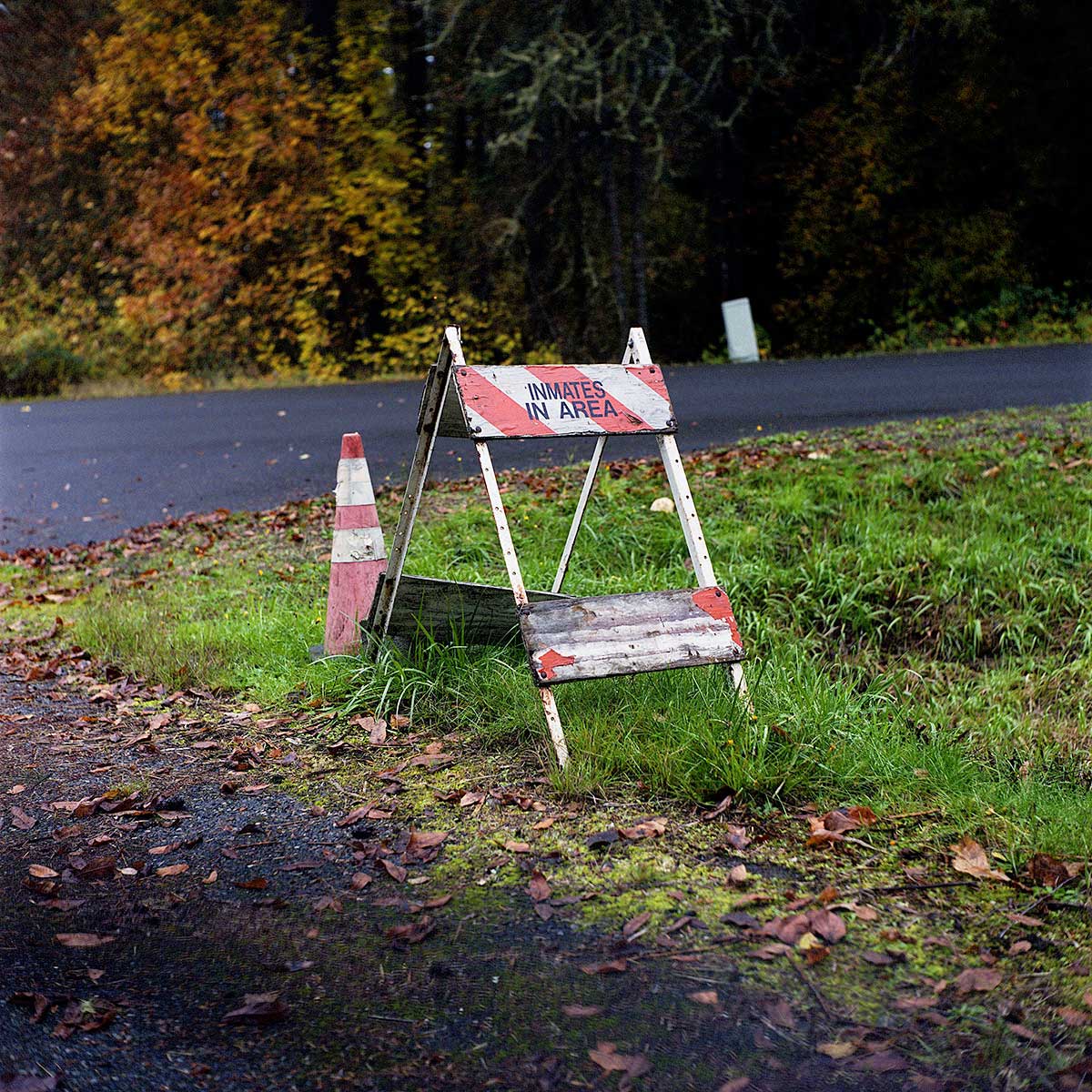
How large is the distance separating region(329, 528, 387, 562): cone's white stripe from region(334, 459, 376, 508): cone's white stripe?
0.13 m

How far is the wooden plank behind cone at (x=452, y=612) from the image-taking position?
15.2 feet

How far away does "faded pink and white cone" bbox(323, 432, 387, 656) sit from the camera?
5.20 metres

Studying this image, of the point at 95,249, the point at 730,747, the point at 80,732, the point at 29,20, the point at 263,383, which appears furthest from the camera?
the point at 29,20

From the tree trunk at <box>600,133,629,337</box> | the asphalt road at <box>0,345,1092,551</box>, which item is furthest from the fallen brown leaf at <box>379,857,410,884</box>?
the tree trunk at <box>600,133,629,337</box>

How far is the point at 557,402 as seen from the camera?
4.08m

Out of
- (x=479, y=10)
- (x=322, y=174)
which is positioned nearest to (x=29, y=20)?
(x=322, y=174)

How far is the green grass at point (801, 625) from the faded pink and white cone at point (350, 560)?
209mm

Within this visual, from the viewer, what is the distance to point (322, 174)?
67.9 feet

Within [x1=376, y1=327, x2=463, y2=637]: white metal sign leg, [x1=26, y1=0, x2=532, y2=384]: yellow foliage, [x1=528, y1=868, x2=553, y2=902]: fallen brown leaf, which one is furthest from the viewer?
[x1=26, y1=0, x2=532, y2=384]: yellow foliage

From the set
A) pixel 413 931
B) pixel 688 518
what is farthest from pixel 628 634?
pixel 413 931

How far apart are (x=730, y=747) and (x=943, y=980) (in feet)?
3.71

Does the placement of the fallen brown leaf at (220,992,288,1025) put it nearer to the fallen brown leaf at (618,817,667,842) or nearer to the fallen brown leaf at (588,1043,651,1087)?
the fallen brown leaf at (588,1043,651,1087)

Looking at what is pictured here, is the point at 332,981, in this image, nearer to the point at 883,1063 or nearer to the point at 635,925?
the point at 635,925

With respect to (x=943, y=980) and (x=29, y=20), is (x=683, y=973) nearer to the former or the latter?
(x=943, y=980)
